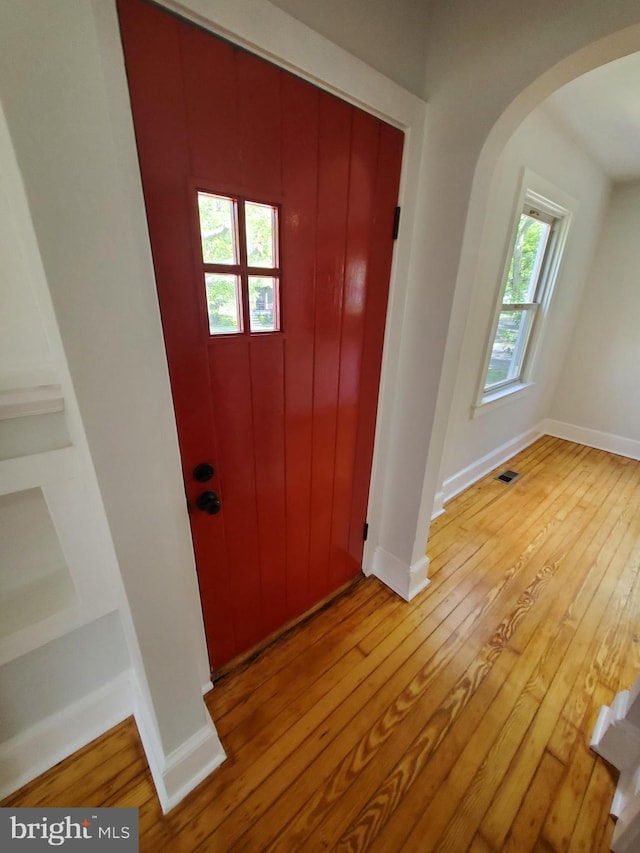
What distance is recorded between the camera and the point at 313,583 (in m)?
1.64

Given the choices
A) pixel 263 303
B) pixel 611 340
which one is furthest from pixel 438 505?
pixel 611 340

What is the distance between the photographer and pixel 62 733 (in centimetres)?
113

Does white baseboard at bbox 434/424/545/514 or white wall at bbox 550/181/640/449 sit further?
white wall at bbox 550/181/640/449

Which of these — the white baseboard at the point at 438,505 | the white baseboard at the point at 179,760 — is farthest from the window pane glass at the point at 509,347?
the white baseboard at the point at 179,760

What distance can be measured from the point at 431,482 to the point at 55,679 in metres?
1.60

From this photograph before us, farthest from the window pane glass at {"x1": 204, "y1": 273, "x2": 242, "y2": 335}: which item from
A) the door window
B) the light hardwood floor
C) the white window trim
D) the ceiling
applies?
the ceiling

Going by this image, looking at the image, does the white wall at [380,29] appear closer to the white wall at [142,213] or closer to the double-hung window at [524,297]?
the white wall at [142,213]

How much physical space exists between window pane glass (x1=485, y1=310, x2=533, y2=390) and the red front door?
6.24ft

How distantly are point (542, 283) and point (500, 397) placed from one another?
41.7 inches

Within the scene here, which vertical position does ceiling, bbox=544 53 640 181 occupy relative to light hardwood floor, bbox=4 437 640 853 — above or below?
above

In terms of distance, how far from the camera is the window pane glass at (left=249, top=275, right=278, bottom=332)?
101 centimetres

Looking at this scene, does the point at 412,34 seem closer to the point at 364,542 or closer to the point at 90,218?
the point at 90,218

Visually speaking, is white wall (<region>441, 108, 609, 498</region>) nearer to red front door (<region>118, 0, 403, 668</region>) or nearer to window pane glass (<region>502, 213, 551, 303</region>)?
window pane glass (<region>502, 213, 551, 303</region>)

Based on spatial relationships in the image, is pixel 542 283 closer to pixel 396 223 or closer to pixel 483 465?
pixel 483 465
